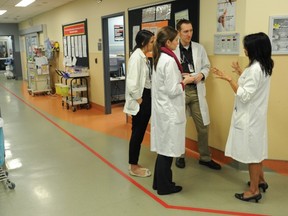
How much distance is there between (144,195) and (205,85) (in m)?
1.58

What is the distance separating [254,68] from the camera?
2.34 m

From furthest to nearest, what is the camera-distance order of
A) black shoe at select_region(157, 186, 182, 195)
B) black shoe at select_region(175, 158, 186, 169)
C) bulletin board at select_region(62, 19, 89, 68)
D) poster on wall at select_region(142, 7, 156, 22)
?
1. bulletin board at select_region(62, 19, 89, 68)
2. poster on wall at select_region(142, 7, 156, 22)
3. black shoe at select_region(175, 158, 186, 169)
4. black shoe at select_region(157, 186, 182, 195)

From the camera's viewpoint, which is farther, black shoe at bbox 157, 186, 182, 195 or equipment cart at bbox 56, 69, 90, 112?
equipment cart at bbox 56, 69, 90, 112

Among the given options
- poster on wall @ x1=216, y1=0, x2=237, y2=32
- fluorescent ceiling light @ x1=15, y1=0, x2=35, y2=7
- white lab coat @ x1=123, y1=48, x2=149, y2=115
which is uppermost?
fluorescent ceiling light @ x1=15, y1=0, x2=35, y2=7

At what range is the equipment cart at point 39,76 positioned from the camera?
844 centimetres

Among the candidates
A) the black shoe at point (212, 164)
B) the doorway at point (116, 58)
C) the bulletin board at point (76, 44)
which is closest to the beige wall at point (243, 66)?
the black shoe at point (212, 164)

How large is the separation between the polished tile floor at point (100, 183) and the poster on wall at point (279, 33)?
135 cm

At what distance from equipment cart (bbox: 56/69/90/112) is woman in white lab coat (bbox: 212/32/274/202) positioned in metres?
4.54

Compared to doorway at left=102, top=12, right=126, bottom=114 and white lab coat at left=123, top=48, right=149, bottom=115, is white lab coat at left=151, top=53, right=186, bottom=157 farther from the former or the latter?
doorway at left=102, top=12, right=126, bottom=114

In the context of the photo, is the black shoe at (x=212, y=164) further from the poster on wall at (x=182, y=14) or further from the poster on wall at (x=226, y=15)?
the poster on wall at (x=182, y=14)

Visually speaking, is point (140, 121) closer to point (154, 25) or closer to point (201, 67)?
point (201, 67)

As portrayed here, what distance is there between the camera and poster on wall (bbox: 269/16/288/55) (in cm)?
292

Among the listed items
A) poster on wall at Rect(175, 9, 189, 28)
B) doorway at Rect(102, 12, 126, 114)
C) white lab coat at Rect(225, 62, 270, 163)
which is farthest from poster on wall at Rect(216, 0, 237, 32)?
doorway at Rect(102, 12, 126, 114)

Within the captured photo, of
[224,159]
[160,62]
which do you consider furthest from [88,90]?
[160,62]
